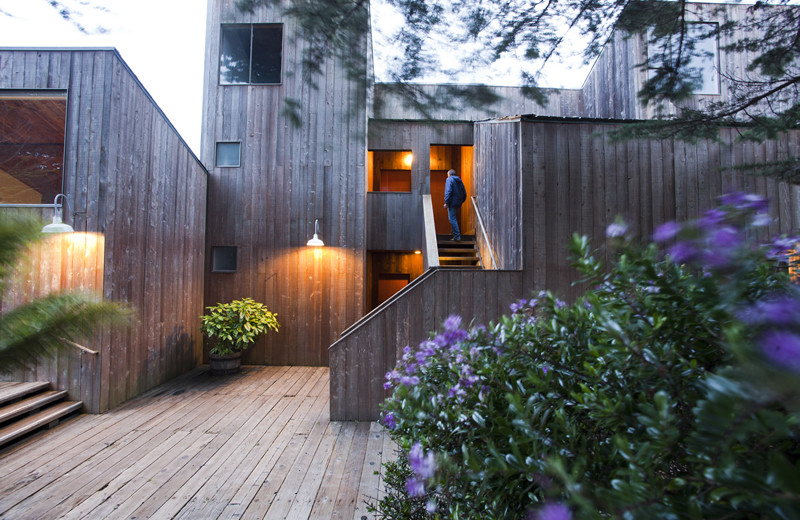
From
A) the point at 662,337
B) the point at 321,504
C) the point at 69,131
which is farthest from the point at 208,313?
the point at 662,337

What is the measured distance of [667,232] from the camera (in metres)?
0.65

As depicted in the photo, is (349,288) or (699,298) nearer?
(699,298)

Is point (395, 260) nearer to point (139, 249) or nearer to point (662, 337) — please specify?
point (139, 249)

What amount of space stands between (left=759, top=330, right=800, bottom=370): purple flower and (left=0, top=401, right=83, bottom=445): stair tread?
16.9 ft

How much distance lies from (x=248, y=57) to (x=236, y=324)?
491 cm

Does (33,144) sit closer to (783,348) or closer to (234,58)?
(234,58)

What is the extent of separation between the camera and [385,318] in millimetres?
3977

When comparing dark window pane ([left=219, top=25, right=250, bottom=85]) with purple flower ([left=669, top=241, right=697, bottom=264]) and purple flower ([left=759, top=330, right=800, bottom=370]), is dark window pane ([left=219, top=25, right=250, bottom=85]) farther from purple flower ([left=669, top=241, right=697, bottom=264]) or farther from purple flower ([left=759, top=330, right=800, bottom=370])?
purple flower ([left=759, top=330, right=800, bottom=370])

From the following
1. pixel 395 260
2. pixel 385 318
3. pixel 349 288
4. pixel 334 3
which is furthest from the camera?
pixel 395 260

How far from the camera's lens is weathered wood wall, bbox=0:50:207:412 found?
14.1 ft

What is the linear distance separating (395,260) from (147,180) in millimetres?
5755

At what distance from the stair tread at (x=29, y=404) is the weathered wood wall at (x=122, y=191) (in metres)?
0.20

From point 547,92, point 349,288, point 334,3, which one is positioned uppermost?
point 334,3

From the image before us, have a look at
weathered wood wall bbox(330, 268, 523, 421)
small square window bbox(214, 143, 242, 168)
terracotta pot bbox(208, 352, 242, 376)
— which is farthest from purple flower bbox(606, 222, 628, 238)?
small square window bbox(214, 143, 242, 168)
